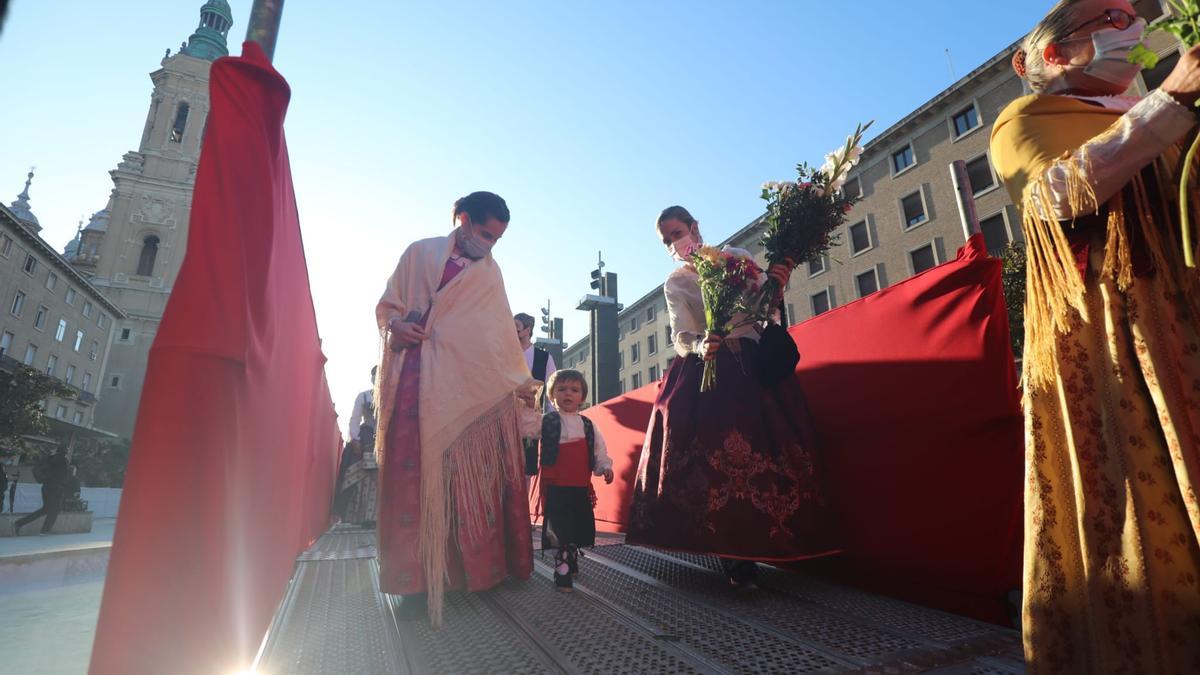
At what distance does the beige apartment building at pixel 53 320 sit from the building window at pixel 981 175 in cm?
3957

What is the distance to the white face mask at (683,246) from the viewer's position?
3.23 metres

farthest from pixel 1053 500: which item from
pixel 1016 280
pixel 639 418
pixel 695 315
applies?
pixel 1016 280

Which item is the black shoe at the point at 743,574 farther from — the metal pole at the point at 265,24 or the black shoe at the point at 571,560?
the metal pole at the point at 265,24

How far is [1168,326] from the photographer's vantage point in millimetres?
1227

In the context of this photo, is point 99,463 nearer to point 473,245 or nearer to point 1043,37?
point 473,245

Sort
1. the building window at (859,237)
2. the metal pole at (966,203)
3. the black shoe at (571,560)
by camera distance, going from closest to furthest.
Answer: the black shoe at (571,560), the metal pole at (966,203), the building window at (859,237)

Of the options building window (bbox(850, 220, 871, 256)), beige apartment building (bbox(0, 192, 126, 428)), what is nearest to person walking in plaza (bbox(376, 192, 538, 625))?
building window (bbox(850, 220, 871, 256))

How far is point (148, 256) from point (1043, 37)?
174 feet

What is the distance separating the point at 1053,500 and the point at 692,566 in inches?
81.6

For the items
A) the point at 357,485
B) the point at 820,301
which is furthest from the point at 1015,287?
the point at 357,485

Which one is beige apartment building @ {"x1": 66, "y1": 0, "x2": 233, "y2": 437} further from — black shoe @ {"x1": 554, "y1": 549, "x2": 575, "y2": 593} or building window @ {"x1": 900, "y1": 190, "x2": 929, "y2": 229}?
black shoe @ {"x1": 554, "y1": 549, "x2": 575, "y2": 593}

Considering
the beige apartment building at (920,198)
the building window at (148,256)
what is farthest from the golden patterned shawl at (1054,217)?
the building window at (148,256)

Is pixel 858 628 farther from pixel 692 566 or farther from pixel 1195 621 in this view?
pixel 692 566

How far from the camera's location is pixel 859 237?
24.7m
